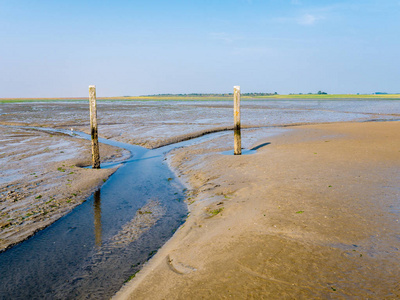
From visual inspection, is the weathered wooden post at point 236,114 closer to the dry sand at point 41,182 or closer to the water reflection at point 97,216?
the dry sand at point 41,182

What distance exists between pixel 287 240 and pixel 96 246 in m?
4.15

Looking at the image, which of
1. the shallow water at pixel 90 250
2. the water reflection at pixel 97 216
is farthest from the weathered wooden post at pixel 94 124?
the shallow water at pixel 90 250

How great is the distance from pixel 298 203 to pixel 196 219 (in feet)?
8.21

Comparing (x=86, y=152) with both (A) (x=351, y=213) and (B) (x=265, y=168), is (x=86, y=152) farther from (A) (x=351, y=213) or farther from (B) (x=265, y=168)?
(A) (x=351, y=213)

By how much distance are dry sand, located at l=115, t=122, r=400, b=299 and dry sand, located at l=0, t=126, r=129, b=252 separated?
12.6 ft

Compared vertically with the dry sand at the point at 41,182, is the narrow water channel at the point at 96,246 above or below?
below

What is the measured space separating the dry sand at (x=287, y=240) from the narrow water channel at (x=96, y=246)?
503 mm

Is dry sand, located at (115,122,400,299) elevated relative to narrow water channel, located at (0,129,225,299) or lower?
elevated

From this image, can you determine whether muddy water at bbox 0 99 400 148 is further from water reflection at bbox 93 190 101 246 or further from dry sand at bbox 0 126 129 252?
water reflection at bbox 93 190 101 246

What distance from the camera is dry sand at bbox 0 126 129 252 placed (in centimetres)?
791

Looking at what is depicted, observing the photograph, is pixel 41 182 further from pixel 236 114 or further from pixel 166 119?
pixel 166 119

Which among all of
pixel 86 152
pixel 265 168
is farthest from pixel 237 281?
pixel 86 152

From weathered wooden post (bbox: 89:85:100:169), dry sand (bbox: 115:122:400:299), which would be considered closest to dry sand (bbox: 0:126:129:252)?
weathered wooden post (bbox: 89:85:100:169)

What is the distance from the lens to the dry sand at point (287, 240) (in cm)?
414
